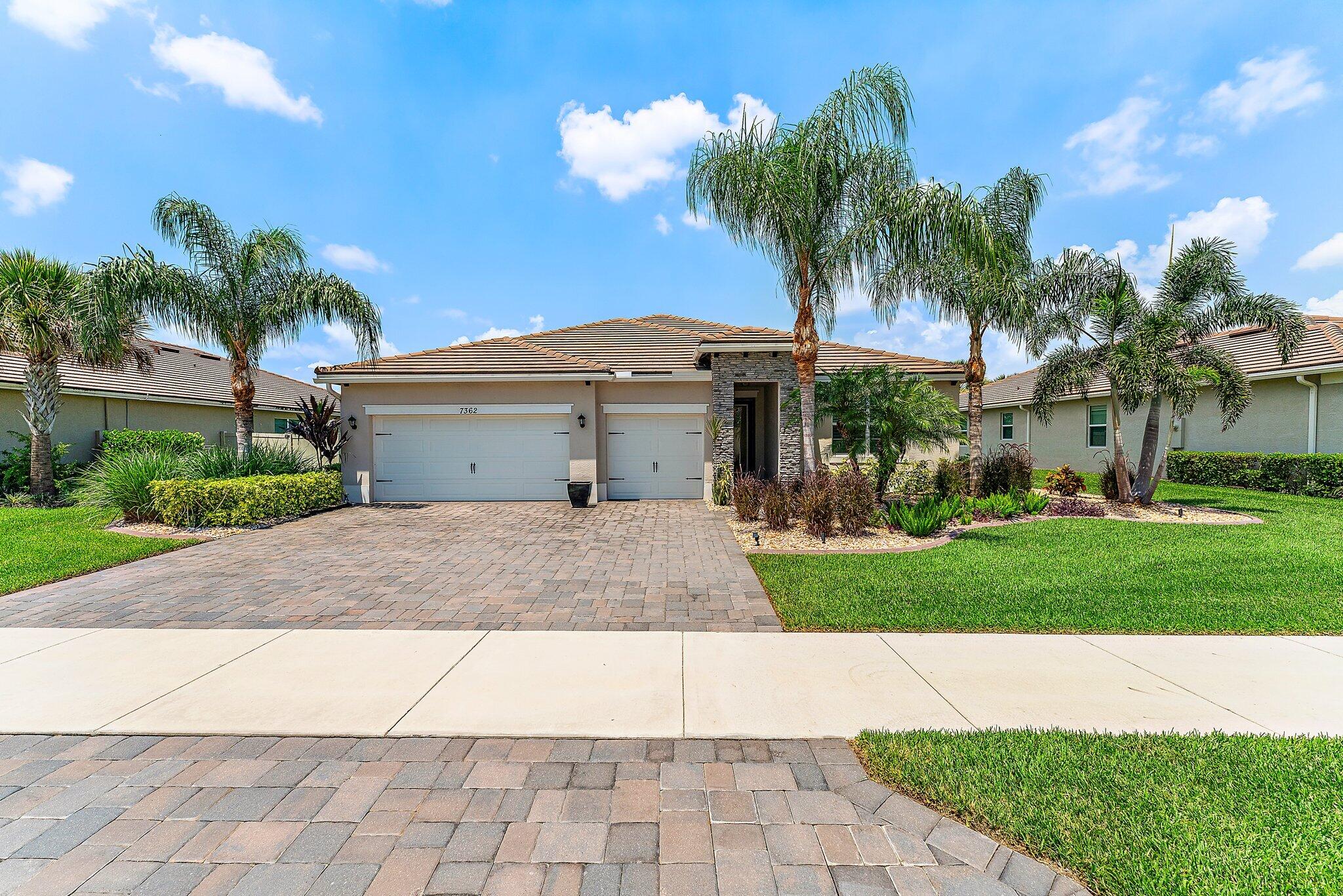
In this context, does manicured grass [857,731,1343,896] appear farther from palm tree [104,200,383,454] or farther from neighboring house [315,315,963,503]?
palm tree [104,200,383,454]

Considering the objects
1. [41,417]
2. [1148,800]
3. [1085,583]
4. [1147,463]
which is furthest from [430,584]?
[1147,463]

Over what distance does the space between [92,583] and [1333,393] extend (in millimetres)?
24995

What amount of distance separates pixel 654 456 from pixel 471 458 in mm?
4852

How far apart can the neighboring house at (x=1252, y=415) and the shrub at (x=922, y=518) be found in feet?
35.5

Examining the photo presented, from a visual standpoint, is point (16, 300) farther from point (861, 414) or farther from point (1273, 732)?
point (1273, 732)

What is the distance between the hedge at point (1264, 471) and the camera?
514 inches

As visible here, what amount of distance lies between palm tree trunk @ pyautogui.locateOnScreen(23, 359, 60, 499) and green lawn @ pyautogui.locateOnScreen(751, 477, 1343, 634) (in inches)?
638

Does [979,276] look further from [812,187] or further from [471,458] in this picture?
[471,458]

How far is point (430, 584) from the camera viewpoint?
664 cm

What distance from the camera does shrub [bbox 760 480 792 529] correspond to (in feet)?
31.7

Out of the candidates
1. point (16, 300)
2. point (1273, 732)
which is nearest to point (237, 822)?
point (1273, 732)

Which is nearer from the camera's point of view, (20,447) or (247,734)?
(247,734)

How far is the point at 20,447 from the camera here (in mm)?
13633

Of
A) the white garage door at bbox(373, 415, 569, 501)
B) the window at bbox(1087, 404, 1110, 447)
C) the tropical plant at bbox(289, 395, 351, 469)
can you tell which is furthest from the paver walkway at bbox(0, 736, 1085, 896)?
the window at bbox(1087, 404, 1110, 447)
